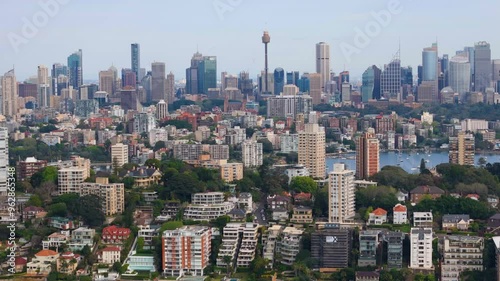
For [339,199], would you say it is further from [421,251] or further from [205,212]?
[421,251]

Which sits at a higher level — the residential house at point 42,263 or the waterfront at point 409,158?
the waterfront at point 409,158

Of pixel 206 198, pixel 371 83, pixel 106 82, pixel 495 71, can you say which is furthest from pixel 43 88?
pixel 206 198

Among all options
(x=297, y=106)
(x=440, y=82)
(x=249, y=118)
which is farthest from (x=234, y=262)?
(x=440, y=82)

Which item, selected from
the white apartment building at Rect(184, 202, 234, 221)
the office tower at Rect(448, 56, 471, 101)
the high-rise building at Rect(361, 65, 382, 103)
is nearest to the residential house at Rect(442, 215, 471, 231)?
the white apartment building at Rect(184, 202, 234, 221)

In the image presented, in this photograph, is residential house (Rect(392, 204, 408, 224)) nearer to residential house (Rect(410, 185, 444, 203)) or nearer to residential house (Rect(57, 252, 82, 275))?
residential house (Rect(410, 185, 444, 203))

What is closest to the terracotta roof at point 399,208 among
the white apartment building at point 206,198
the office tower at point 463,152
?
the white apartment building at point 206,198

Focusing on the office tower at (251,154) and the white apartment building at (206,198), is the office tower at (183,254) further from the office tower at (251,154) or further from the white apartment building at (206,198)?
the office tower at (251,154)

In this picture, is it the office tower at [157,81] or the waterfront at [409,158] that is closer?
the waterfront at [409,158]
